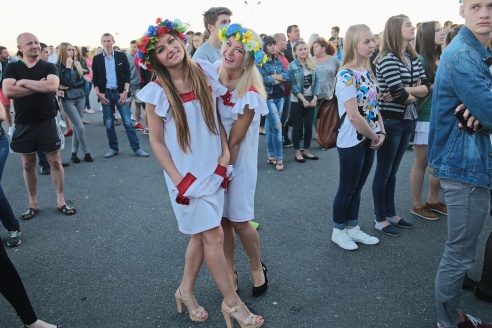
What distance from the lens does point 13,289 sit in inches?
Answer: 92.5

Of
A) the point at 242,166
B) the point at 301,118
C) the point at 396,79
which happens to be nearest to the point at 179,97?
the point at 242,166

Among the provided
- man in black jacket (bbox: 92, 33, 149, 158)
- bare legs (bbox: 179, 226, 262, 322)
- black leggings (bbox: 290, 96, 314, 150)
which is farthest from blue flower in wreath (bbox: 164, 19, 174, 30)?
man in black jacket (bbox: 92, 33, 149, 158)

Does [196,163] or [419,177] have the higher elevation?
[196,163]

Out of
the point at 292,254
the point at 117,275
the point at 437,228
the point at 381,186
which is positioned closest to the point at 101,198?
the point at 117,275

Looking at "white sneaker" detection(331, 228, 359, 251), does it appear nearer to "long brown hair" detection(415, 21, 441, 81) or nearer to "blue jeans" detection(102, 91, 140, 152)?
"long brown hair" detection(415, 21, 441, 81)

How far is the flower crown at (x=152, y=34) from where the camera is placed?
2.27 m

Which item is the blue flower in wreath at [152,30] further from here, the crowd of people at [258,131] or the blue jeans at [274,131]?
the blue jeans at [274,131]

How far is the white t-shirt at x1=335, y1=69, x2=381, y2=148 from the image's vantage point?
3.04 meters

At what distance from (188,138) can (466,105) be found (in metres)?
1.53

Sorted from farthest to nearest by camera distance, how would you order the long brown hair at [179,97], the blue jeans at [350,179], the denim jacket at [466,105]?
the blue jeans at [350,179]
the long brown hair at [179,97]
the denim jacket at [466,105]

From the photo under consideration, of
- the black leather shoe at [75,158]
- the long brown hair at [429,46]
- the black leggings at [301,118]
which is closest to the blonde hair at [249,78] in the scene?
the long brown hair at [429,46]

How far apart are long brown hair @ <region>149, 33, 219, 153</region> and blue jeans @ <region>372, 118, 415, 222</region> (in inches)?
76.3

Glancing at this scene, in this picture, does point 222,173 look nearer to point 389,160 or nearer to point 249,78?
point 249,78

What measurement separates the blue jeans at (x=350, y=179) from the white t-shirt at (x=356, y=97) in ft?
0.27
